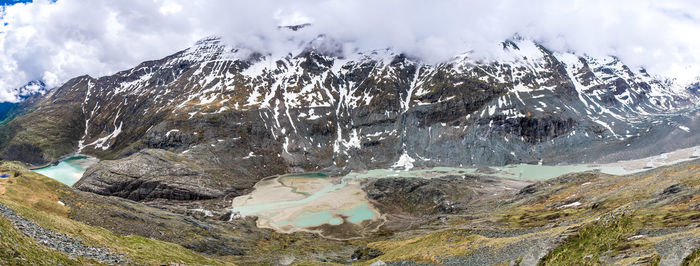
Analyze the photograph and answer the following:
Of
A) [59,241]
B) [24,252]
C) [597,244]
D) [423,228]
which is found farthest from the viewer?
[423,228]

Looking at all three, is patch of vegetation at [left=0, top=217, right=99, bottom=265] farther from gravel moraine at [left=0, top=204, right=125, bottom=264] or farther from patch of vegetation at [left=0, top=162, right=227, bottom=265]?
gravel moraine at [left=0, top=204, right=125, bottom=264]

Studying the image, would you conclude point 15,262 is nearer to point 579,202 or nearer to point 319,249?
point 319,249

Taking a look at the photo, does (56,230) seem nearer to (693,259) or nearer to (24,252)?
(24,252)

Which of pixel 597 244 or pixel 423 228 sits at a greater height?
pixel 597 244

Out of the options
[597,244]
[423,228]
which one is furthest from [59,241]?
[423,228]

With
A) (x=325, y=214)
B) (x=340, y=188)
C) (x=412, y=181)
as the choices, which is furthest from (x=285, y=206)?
(x=412, y=181)

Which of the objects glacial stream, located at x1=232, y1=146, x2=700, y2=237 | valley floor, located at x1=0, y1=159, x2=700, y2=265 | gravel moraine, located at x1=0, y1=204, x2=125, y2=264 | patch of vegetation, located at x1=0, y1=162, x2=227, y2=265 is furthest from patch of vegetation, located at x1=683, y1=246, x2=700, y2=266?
glacial stream, located at x1=232, y1=146, x2=700, y2=237

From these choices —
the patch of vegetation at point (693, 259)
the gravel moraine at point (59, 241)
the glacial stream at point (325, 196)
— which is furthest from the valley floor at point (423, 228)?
the glacial stream at point (325, 196)

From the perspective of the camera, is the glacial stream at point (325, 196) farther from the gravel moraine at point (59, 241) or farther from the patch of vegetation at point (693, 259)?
the patch of vegetation at point (693, 259)
